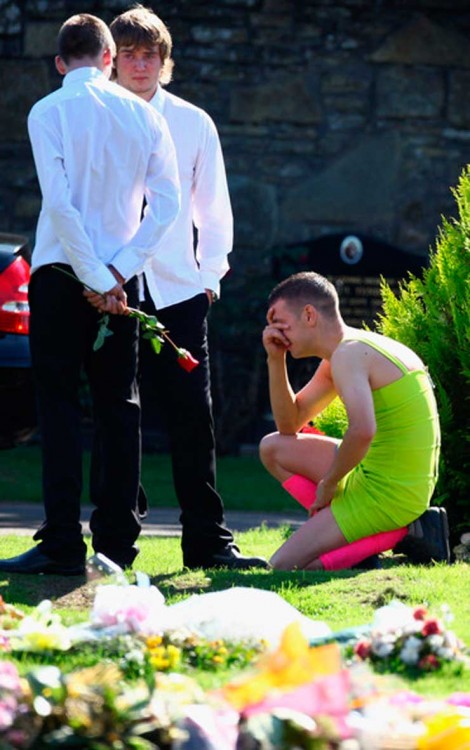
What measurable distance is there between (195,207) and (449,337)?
1475mm

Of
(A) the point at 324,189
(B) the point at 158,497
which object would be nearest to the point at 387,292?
(B) the point at 158,497

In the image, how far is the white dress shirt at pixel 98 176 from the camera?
497cm

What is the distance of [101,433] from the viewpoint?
5.20m

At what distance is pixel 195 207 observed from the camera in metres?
5.79

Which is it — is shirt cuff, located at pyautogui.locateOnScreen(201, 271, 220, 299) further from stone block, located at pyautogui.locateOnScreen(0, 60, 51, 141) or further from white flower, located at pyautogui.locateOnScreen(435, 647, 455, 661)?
stone block, located at pyautogui.locateOnScreen(0, 60, 51, 141)

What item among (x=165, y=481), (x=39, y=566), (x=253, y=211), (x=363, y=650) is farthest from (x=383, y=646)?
(x=253, y=211)

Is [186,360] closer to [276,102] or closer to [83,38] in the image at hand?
[83,38]

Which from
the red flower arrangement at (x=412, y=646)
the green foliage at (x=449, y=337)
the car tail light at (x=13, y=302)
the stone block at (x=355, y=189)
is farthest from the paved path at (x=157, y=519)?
the red flower arrangement at (x=412, y=646)

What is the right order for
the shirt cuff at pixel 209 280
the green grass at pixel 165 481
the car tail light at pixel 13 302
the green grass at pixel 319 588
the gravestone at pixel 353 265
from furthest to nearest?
the gravestone at pixel 353 265 → the green grass at pixel 165 481 → the car tail light at pixel 13 302 → the shirt cuff at pixel 209 280 → the green grass at pixel 319 588

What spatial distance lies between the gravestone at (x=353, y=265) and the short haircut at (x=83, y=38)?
715cm

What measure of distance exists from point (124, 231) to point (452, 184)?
7.84 metres

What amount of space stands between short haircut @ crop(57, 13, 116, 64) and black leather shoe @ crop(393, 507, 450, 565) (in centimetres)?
205

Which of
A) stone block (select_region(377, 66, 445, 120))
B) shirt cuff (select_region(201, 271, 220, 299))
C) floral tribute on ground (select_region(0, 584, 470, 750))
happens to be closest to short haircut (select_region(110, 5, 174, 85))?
shirt cuff (select_region(201, 271, 220, 299))

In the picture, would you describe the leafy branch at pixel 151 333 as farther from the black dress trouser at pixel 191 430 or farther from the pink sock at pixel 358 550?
the pink sock at pixel 358 550
